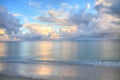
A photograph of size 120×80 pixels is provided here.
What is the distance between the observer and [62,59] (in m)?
3.44

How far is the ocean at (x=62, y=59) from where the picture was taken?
332 cm

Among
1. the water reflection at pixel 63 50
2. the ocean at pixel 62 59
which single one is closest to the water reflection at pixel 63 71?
the ocean at pixel 62 59

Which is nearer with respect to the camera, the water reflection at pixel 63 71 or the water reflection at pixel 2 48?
the water reflection at pixel 63 71

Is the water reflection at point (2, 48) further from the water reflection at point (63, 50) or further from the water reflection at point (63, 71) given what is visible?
the water reflection at point (63, 71)

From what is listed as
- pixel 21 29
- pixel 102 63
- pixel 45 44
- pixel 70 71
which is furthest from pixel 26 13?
pixel 102 63

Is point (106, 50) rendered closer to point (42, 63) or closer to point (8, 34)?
point (42, 63)

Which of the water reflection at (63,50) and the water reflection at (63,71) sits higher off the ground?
the water reflection at (63,50)

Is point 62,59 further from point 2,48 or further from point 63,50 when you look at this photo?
point 2,48

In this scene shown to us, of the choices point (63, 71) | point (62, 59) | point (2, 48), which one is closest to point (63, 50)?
point (62, 59)

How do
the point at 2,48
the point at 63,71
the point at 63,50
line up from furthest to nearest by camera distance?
the point at 2,48 < the point at 63,50 < the point at 63,71

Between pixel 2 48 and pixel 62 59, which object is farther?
pixel 2 48

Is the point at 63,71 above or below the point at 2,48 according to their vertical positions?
below

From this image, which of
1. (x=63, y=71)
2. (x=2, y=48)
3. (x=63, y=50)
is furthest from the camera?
(x=2, y=48)

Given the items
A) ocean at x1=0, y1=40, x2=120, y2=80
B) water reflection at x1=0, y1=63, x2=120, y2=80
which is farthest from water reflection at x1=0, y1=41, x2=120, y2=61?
water reflection at x1=0, y1=63, x2=120, y2=80
